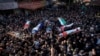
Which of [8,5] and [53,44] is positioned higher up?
[53,44]

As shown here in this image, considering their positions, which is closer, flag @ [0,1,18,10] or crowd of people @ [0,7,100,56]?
crowd of people @ [0,7,100,56]

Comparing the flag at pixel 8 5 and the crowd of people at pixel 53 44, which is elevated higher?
the crowd of people at pixel 53 44

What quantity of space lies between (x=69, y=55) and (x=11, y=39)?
513cm

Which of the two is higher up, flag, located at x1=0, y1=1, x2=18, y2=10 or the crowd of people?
the crowd of people

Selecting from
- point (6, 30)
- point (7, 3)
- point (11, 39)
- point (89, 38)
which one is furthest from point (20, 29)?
point (7, 3)

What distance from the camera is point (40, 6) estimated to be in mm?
41312

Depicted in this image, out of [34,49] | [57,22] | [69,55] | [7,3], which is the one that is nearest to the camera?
[69,55]

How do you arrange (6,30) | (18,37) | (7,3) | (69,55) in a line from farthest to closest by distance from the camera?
(7,3) < (6,30) < (18,37) < (69,55)

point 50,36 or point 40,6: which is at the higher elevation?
point 50,36

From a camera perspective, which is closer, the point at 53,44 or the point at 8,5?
the point at 53,44

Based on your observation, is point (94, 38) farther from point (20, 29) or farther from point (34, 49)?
point (20, 29)

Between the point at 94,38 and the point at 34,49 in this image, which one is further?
the point at 94,38

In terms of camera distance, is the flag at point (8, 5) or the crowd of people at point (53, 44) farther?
the flag at point (8, 5)

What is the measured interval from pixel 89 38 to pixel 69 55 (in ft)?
11.7
